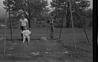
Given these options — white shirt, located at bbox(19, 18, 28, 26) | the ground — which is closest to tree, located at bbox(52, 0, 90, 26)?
the ground

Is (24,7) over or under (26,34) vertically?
over

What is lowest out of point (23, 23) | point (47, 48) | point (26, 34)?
point (47, 48)

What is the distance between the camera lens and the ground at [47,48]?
1.63 metres

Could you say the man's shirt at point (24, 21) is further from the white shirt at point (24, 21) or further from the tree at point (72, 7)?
the tree at point (72, 7)

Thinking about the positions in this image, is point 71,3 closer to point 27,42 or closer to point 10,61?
point 27,42

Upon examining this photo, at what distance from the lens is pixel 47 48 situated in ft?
5.44

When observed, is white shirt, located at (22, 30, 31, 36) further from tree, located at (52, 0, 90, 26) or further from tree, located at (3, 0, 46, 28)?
tree, located at (52, 0, 90, 26)

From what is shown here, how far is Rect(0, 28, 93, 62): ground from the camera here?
1.63 meters

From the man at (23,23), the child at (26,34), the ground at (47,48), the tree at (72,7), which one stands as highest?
the tree at (72,7)

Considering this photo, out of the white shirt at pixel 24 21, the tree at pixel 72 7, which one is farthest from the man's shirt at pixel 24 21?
the tree at pixel 72 7

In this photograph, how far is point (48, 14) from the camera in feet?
5.42

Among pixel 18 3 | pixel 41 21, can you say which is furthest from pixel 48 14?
pixel 18 3

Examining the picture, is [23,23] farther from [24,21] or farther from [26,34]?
[26,34]

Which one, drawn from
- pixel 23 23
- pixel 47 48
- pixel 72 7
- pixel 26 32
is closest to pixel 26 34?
pixel 26 32
